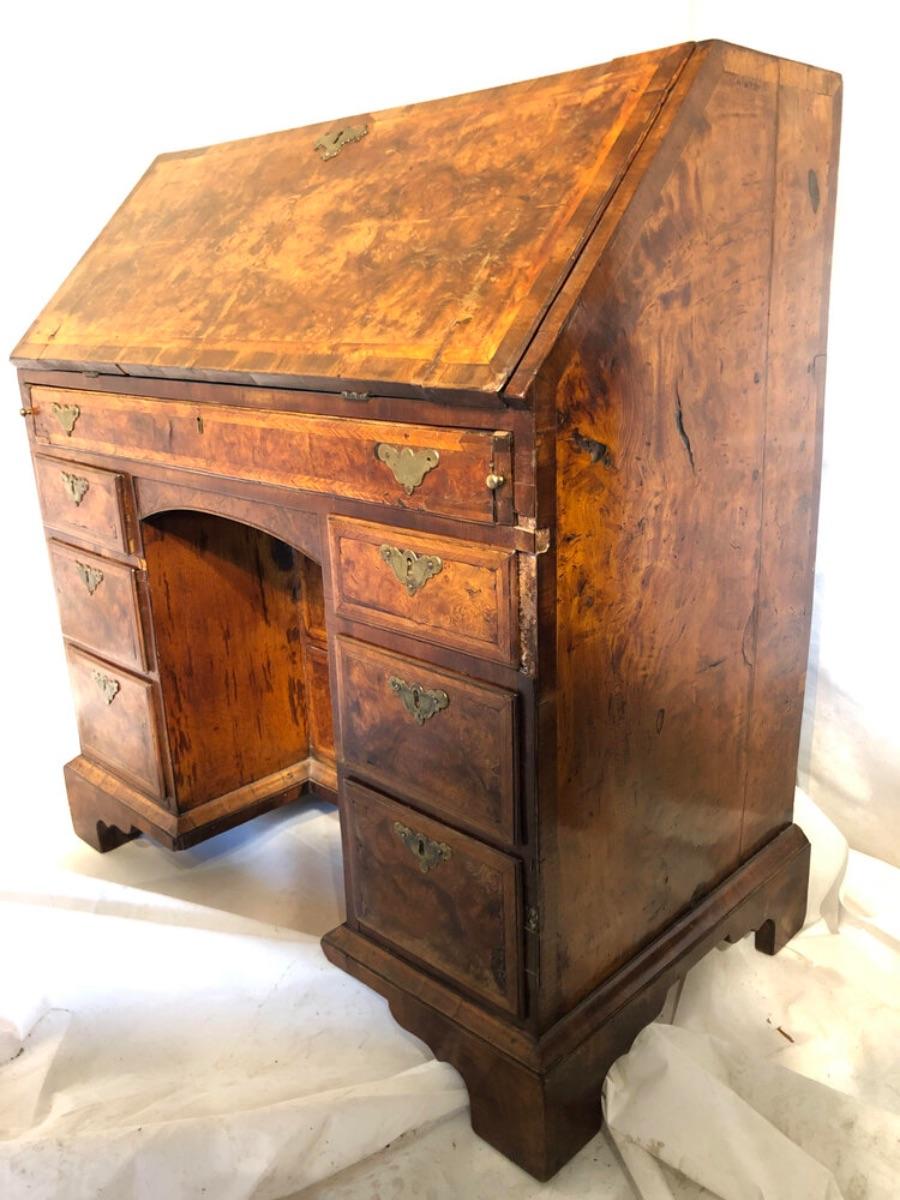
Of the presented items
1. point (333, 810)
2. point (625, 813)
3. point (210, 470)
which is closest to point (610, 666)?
point (625, 813)

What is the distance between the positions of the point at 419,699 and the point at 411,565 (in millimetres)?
200

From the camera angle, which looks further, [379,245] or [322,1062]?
[322,1062]

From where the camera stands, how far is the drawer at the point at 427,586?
1363 mm

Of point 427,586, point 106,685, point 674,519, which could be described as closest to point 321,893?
point 106,685

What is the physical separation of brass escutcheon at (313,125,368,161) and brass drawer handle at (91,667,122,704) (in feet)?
3.67

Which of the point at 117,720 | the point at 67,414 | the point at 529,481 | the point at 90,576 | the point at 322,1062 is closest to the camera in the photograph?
the point at 529,481

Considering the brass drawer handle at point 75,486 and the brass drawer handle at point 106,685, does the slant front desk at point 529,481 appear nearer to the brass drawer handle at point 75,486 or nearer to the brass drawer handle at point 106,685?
the brass drawer handle at point 75,486

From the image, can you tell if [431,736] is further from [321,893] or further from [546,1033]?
[321,893]

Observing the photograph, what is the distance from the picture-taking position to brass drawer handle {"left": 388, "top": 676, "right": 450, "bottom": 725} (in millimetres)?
1490

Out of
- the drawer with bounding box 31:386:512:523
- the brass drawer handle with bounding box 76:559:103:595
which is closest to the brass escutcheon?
the drawer with bounding box 31:386:512:523

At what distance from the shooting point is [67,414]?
2.06m

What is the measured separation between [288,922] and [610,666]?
1061mm

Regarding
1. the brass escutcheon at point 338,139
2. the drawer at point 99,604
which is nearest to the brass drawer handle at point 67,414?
the drawer at point 99,604

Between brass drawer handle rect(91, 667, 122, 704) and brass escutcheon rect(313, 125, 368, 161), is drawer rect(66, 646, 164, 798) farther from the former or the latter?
brass escutcheon rect(313, 125, 368, 161)
